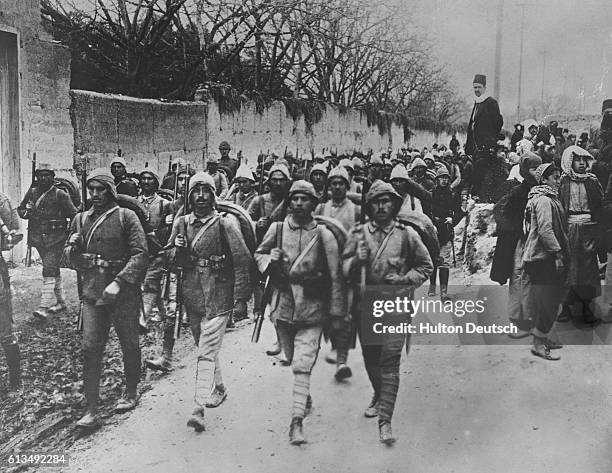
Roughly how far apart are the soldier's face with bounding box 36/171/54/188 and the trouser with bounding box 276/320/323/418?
1812 mm

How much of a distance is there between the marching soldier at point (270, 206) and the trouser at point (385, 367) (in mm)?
592

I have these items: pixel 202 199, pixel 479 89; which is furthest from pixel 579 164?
pixel 202 199

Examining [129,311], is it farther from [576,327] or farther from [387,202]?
[576,327]

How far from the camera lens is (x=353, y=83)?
22.1 feet

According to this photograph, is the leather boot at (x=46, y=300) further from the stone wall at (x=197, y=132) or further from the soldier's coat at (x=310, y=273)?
the soldier's coat at (x=310, y=273)

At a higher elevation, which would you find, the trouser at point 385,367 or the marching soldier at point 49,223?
the marching soldier at point 49,223

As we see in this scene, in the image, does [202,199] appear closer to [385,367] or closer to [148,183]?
[148,183]

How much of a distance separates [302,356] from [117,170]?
1787 millimetres

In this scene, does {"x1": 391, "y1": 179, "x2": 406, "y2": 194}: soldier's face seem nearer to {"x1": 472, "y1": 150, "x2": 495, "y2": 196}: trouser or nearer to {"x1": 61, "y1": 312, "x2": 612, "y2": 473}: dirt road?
{"x1": 472, "y1": 150, "x2": 495, "y2": 196}: trouser

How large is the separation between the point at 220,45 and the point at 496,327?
13.4ft

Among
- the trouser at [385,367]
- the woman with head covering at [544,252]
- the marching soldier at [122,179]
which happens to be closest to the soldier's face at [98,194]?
the marching soldier at [122,179]

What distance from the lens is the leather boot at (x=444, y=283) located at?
465 centimetres

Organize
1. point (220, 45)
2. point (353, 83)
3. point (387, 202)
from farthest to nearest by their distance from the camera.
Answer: point (220, 45) < point (353, 83) < point (387, 202)

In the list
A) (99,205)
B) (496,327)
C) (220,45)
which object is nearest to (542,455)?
(496,327)
